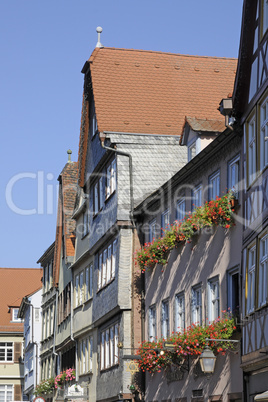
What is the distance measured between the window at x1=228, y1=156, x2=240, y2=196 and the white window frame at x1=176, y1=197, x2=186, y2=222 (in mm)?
3713

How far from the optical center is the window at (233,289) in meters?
19.0

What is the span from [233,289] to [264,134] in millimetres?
3987

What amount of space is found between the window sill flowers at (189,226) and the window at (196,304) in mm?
1335

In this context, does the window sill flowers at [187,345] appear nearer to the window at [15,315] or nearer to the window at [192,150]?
the window at [192,150]

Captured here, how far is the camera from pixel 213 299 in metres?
20.5

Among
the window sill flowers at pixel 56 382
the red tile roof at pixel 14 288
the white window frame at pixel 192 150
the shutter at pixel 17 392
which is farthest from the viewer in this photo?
the red tile roof at pixel 14 288

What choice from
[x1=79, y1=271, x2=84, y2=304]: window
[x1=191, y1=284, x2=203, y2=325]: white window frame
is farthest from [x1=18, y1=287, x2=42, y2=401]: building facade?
[x1=191, y1=284, x2=203, y2=325]: white window frame

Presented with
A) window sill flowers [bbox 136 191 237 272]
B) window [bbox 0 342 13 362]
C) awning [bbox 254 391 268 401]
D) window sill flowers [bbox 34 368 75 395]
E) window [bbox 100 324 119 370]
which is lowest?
awning [bbox 254 391 268 401]

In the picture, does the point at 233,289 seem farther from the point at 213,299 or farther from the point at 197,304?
the point at 197,304

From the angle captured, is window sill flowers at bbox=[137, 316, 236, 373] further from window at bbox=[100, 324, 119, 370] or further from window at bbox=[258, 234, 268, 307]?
window at bbox=[100, 324, 119, 370]

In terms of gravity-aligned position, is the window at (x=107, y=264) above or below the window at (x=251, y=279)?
above

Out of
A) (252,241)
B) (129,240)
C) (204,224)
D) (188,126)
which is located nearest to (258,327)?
(252,241)

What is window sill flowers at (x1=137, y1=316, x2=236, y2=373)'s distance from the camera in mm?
18562

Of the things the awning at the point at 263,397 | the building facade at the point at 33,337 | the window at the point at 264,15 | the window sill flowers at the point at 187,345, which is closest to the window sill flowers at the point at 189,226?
the window sill flowers at the point at 187,345
